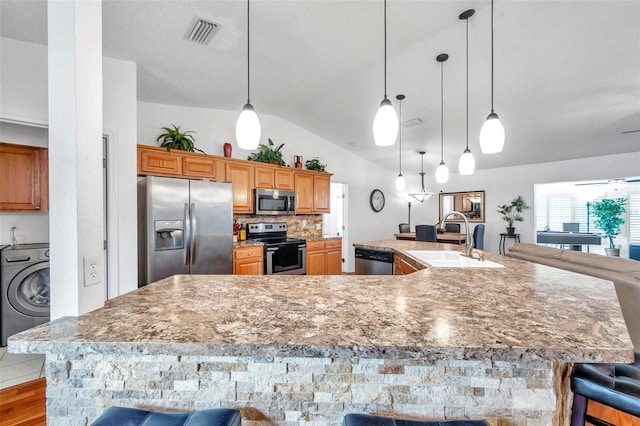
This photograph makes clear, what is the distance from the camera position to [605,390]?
1.03 meters

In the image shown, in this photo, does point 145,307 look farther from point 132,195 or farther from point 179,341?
point 132,195

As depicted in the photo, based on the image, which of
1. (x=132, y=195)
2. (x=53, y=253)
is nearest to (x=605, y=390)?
(x=53, y=253)

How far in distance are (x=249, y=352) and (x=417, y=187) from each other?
24.2 feet

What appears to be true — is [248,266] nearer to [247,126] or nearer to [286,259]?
[286,259]

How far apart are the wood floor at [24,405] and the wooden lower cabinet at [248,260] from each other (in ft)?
6.20

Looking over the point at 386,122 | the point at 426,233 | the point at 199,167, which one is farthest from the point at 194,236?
the point at 426,233

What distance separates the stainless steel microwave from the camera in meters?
4.07

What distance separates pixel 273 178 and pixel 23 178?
9.70 ft

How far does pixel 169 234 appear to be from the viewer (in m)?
2.88

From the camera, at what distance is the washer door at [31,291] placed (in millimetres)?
2717

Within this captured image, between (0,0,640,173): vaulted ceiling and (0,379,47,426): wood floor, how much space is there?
2.77 metres

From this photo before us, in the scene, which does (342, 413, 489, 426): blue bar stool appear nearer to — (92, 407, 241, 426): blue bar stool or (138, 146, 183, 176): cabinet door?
(92, 407, 241, 426): blue bar stool

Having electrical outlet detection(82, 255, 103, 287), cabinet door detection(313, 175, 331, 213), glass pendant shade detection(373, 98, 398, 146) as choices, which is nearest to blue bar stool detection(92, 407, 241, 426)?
electrical outlet detection(82, 255, 103, 287)

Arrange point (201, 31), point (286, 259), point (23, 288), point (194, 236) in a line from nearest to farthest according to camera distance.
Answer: point (201, 31)
point (23, 288)
point (194, 236)
point (286, 259)
